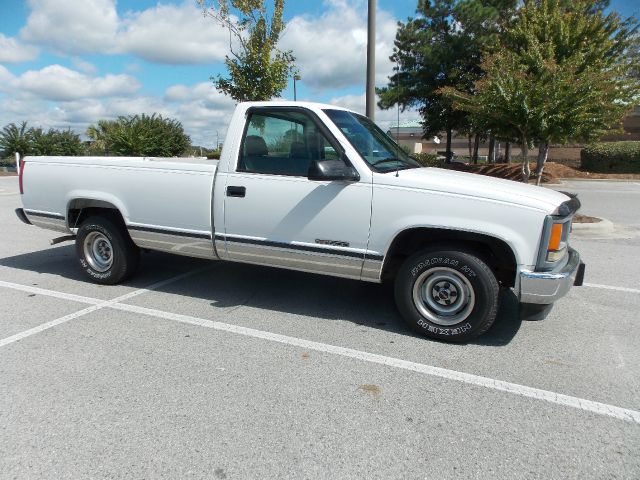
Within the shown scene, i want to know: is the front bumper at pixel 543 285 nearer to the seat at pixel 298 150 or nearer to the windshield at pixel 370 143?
the windshield at pixel 370 143

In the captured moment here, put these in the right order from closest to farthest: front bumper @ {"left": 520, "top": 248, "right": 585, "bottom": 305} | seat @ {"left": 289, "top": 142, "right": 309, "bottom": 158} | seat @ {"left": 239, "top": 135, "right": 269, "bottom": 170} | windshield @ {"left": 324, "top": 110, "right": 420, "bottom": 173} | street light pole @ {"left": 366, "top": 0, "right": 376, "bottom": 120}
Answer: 1. front bumper @ {"left": 520, "top": 248, "right": 585, "bottom": 305}
2. windshield @ {"left": 324, "top": 110, "right": 420, "bottom": 173}
3. seat @ {"left": 289, "top": 142, "right": 309, "bottom": 158}
4. seat @ {"left": 239, "top": 135, "right": 269, "bottom": 170}
5. street light pole @ {"left": 366, "top": 0, "right": 376, "bottom": 120}

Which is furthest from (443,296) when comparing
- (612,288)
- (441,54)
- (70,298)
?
(441,54)

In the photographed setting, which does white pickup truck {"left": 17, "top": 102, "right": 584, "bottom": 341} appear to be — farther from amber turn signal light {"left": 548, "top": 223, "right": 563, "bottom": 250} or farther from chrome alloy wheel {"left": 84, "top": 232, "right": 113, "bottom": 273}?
chrome alloy wheel {"left": 84, "top": 232, "right": 113, "bottom": 273}

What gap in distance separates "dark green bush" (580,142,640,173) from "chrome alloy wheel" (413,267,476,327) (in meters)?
25.7

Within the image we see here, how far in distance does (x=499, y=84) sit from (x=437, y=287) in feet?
21.7

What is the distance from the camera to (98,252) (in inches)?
213

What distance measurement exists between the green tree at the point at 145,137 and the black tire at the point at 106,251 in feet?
89.7

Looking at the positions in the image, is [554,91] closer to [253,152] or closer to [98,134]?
[253,152]

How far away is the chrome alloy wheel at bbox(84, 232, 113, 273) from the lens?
5.29 m

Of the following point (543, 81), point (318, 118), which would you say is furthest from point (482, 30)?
point (318, 118)

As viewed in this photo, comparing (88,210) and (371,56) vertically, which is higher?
(371,56)

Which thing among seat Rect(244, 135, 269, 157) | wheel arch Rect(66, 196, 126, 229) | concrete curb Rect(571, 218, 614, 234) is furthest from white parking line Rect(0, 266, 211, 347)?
concrete curb Rect(571, 218, 614, 234)

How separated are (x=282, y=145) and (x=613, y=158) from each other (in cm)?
2758

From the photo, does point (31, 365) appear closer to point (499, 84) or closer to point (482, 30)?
point (499, 84)
